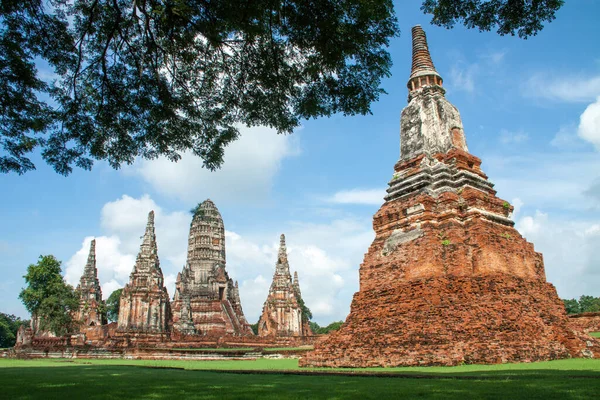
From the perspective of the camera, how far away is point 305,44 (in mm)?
8461

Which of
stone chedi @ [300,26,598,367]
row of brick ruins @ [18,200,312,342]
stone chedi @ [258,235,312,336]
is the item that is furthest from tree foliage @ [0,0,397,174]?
stone chedi @ [258,235,312,336]

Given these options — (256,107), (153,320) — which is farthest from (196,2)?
(153,320)

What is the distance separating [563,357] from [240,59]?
11886 millimetres

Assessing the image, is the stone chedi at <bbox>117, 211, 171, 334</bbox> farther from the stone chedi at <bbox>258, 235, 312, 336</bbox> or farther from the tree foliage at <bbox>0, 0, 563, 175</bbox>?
the tree foliage at <bbox>0, 0, 563, 175</bbox>

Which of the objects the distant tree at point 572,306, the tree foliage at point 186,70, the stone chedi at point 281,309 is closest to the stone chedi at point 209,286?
the stone chedi at point 281,309

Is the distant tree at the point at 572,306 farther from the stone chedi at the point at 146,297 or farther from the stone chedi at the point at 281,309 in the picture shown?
the stone chedi at the point at 146,297

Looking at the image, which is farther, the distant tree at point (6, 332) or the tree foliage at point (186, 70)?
the distant tree at point (6, 332)

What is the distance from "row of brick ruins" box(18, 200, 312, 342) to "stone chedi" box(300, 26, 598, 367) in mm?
22859

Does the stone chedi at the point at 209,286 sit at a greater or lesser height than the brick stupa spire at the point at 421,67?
lesser

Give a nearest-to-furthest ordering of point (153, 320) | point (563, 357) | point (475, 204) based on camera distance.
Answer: point (563, 357) → point (475, 204) → point (153, 320)

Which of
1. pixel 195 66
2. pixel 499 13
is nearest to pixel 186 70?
pixel 195 66

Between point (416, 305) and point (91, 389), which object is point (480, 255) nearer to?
point (416, 305)

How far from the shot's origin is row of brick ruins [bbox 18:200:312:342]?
134 ft

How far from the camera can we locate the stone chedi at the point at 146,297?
40.2 metres
